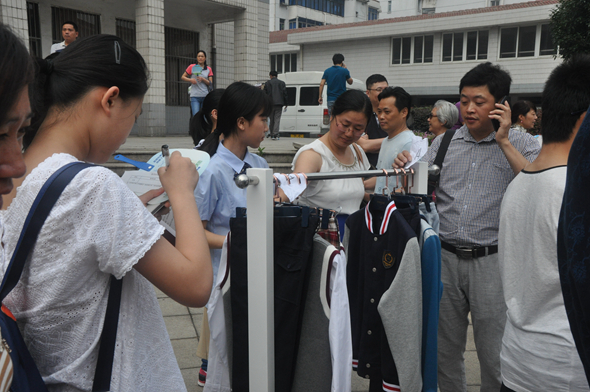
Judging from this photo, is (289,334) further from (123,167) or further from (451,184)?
(123,167)

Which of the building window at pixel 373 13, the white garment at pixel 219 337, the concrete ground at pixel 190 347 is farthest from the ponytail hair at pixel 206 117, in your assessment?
the building window at pixel 373 13

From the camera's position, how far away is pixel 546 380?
68.9 inches

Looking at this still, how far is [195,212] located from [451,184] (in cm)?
192

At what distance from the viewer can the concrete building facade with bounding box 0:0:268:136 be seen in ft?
40.2

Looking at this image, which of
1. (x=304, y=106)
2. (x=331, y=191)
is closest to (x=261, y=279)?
(x=331, y=191)

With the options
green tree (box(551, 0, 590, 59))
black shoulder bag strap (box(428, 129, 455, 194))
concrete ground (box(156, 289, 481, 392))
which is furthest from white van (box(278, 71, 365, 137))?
black shoulder bag strap (box(428, 129, 455, 194))

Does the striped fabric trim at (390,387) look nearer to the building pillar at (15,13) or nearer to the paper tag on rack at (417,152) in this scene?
the paper tag on rack at (417,152)

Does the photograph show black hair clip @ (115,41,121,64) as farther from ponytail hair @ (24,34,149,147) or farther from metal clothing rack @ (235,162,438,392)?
metal clothing rack @ (235,162,438,392)

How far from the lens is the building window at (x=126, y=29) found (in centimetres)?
1354

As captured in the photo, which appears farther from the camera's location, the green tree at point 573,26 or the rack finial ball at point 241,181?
the green tree at point 573,26

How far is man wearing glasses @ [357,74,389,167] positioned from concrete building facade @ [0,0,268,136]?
8.32 m

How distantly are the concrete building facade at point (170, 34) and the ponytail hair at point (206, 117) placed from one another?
8924mm

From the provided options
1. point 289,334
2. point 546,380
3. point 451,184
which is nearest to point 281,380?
point 289,334

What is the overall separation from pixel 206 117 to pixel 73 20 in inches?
419
